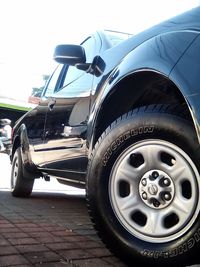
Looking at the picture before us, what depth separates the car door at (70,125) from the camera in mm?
3464

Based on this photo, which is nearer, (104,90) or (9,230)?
(104,90)

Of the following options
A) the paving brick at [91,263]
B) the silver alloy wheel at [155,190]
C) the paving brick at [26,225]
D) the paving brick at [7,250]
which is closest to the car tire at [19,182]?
the paving brick at [26,225]

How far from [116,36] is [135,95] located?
1311 millimetres

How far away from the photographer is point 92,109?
3225 mm

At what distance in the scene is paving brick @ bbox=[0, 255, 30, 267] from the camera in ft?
8.09

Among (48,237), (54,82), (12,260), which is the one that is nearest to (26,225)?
(48,237)

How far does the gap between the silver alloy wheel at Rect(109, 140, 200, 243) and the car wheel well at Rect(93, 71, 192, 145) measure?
0.40m

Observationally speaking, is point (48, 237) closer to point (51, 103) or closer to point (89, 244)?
point (89, 244)

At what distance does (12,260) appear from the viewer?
2529 millimetres

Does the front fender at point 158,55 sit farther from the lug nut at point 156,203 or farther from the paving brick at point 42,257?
the paving brick at point 42,257

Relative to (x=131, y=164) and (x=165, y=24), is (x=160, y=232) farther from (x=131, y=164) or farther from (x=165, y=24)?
(x=165, y=24)

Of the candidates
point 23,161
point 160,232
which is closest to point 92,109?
point 160,232

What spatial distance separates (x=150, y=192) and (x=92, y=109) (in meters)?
1.05

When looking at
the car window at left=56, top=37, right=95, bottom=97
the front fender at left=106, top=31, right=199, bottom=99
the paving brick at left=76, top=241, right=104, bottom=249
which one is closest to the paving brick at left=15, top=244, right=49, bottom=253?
the paving brick at left=76, top=241, right=104, bottom=249
